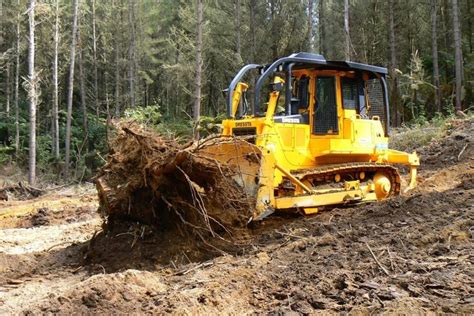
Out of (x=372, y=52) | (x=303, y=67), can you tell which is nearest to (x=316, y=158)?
(x=303, y=67)

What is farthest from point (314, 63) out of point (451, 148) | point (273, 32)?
point (273, 32)

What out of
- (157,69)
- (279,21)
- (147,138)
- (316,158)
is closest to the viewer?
(147,138)

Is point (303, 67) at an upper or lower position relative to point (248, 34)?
lower

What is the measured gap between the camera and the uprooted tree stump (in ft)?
24.3

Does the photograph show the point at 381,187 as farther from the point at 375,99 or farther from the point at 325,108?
the point at 325,108

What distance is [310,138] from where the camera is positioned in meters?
9.32

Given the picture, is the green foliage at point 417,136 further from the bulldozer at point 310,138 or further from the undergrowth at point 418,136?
the bulldozer at point 310,138

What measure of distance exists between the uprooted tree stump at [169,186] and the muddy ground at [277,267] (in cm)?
29

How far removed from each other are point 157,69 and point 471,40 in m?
21.4

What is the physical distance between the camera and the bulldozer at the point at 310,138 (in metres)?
8.11

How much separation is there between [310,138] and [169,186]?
9.49 ft

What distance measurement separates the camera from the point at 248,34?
30.8 m

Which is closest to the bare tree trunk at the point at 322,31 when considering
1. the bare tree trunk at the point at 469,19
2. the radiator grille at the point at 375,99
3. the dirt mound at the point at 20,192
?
the bare tree trunk at the point at 469,19

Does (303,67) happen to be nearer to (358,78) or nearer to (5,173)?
(358,78)
